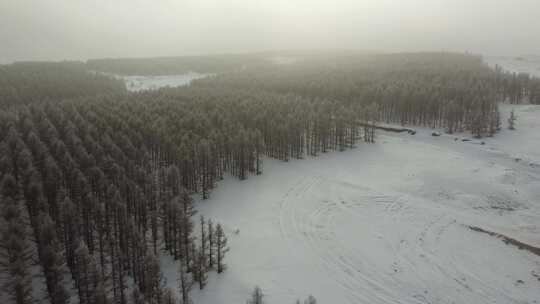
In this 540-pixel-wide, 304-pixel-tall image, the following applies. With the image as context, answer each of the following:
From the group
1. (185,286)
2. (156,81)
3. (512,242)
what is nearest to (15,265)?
(185,286)

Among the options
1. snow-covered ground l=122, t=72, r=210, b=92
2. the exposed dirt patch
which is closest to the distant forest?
the exposed dirt patch

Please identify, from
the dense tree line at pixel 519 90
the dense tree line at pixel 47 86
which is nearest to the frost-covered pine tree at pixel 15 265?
the dense tree line at pixel 47 86

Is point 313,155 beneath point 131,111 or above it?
beneath

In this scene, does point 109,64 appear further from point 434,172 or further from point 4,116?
point 434,172

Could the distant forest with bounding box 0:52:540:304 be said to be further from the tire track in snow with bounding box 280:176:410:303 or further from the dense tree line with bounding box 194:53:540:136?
the tire track in snow with bounding box 280:176:410:303

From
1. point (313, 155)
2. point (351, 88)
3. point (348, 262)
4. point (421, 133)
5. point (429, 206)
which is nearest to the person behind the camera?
point (348, 262)

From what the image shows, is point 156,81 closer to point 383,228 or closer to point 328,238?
point 328,238

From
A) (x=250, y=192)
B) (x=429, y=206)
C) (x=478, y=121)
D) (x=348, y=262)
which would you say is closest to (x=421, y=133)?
(x=478, y=121)
